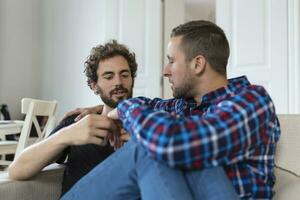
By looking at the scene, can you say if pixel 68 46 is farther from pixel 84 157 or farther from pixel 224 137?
pixel 224 137

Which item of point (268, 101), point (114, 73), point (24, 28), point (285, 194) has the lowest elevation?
point (285, 194)

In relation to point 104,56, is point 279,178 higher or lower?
lower

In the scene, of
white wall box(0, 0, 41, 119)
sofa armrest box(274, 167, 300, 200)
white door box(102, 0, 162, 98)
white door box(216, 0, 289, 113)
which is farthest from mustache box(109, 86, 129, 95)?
white wall box(0, 0, 41, 119)

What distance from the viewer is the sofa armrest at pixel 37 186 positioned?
1.09m

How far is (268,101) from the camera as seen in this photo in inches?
36.9

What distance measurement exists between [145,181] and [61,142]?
352 mm

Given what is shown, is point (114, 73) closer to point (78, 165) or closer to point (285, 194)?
point (78, 165)

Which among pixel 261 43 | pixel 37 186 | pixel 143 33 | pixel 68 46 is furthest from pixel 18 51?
pixel 37 186

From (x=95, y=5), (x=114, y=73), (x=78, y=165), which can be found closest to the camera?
(x=78, y=165)

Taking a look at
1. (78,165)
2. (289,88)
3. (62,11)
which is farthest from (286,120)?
(62,11)

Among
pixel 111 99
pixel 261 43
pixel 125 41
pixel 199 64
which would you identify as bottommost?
pixel 111 99

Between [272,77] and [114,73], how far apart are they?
4.42ft

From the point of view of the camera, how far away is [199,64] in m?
1.11

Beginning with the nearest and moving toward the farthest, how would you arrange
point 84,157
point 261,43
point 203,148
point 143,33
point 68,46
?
point 203,148 → point 84,157 → point 261,43 → point 143,33 → point 68,46
